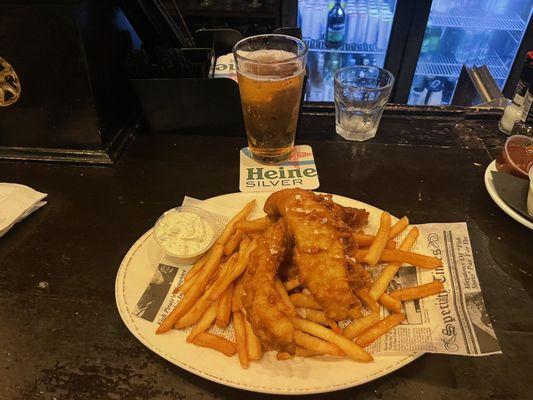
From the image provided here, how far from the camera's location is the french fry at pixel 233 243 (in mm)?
1433

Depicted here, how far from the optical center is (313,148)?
80.7 inches

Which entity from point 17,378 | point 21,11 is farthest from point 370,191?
point 21,11

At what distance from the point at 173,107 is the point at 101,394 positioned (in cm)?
125

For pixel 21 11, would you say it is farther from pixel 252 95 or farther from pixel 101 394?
pixel 101 394

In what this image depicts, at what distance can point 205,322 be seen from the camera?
1.24 meters

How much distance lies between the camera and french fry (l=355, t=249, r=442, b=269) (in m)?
1.35

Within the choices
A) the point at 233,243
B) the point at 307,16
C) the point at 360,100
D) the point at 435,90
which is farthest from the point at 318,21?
the point at 233,243

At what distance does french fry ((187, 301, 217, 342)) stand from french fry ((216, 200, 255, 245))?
0.77 feet

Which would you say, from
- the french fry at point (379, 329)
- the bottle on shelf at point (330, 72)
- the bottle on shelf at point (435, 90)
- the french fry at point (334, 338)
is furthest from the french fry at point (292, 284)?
the bottle on shelf at point (435, 90)

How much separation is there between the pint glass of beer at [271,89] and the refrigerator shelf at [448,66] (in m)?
2.78

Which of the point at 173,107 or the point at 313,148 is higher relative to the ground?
the point at 173,107

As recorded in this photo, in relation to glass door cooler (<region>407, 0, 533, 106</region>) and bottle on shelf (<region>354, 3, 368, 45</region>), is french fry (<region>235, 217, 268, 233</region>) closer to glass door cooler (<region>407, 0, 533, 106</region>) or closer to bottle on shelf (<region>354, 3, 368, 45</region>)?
glass door cooler (<region>407, 0, 533, 106</region>)

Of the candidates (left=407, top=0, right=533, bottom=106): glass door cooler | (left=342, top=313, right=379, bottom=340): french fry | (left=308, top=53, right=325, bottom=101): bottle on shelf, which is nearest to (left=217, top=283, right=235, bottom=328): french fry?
(left=342, top=313, right=379, bottom=340): french fry

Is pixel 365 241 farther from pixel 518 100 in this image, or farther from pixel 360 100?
pixel 518 100
